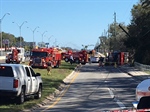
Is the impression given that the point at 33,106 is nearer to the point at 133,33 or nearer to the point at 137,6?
the point at 133,33

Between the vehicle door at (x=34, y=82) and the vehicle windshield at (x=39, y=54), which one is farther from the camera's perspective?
the vehicle windshield at (x=39, y=54)

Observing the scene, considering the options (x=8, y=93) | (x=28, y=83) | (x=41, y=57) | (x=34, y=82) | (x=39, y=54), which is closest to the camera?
(x=8, y=93)

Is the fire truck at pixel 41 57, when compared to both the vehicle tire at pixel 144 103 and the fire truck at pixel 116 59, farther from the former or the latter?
the vehicle tire at pixel 144 103

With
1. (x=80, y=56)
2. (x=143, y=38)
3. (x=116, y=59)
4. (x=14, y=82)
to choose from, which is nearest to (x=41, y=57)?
(x=143, y=38)

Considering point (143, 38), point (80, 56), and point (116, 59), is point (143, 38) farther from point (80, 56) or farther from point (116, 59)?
point (80, 56)

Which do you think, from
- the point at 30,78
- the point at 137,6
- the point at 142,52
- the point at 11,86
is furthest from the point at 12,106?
the point at 137,6

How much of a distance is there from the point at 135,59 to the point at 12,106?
2377 inches

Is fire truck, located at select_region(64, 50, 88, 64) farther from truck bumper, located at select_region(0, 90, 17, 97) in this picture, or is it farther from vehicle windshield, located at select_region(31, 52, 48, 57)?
truck bumper, located at select_region(0, 90, 17, 97)

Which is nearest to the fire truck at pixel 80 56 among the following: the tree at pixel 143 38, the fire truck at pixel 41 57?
the tree at pixel 143 38

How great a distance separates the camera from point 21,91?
53.7 feet

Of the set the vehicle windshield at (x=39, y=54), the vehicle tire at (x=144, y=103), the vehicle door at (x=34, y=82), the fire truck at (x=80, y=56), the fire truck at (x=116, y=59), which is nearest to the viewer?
the vehicle tire at (x=144, y=103)

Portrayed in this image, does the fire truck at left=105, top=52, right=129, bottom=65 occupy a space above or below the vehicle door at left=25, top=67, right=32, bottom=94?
above

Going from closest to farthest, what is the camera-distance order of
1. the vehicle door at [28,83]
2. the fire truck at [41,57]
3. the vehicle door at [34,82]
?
the vehicle door at [28,83], the vehicle door at [34,82], the fire truck at [41,57]

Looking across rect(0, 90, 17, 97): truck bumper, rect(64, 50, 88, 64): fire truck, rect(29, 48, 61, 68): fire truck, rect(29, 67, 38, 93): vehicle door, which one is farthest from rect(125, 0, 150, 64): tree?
rect(0, 90, 17, 97): truck bumper
